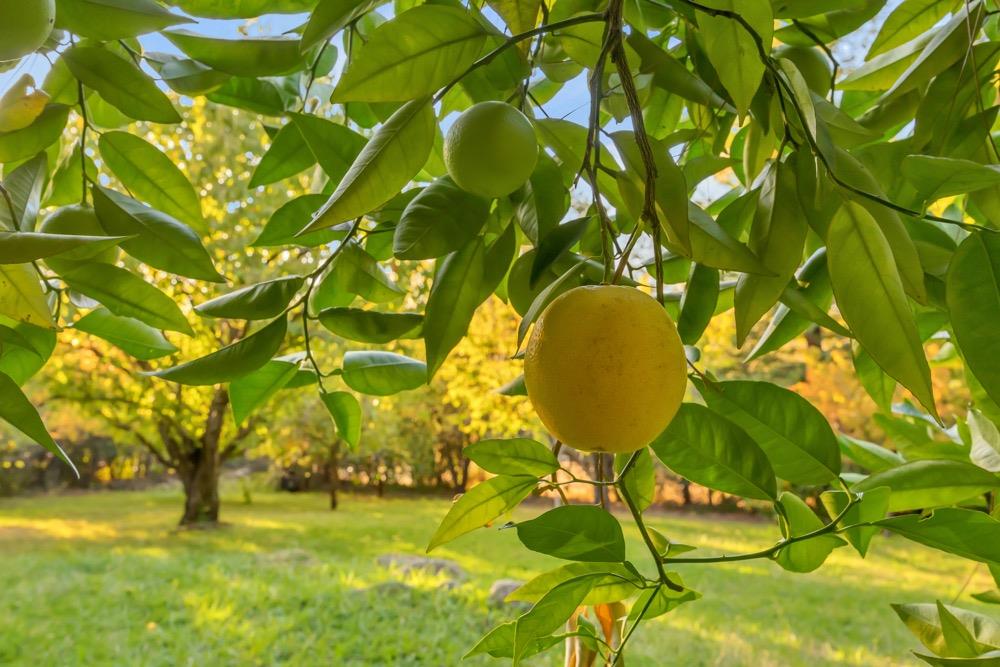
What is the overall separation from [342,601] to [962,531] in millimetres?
3247

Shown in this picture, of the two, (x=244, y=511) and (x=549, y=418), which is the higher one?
(x=549, y=418)

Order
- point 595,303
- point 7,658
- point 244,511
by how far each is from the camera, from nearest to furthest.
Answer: point 595,303 → point 7,658 → point 244,511

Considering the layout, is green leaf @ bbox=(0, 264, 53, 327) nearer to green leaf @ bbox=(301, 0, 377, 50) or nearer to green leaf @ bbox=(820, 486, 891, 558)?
green leaf @ bbox=(301, 0, 377, 50)

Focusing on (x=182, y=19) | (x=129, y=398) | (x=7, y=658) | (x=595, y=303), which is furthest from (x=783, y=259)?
(x=129, y=398)

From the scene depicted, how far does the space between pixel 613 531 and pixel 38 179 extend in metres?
0.34

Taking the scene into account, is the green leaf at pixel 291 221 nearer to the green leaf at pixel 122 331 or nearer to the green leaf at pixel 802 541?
the green leaf at pixel 122 331

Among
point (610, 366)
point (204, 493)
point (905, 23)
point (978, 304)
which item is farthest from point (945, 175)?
point (204, 493)

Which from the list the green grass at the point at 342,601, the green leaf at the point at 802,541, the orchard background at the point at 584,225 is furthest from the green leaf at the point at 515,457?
the green grass at the point at 342,601

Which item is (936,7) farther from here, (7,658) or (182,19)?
(7,658)

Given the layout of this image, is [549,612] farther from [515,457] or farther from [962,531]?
[962,531]

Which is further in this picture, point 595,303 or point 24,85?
point 24,85

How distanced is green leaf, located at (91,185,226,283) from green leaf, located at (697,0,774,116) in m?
0.25

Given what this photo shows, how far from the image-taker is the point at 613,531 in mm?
336

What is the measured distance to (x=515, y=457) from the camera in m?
0.34
